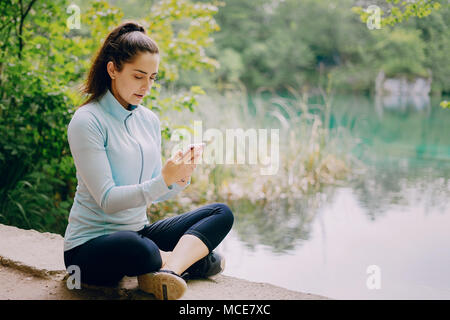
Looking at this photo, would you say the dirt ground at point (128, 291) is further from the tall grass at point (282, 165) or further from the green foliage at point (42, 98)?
the tall grass at point (282, 165)

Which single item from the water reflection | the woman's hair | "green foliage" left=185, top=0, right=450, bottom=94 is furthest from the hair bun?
"green foliage" left=185, top=0, right=450, bottom=94

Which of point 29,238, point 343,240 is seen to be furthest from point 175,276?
point 343,240

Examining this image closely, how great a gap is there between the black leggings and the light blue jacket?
0.19ft

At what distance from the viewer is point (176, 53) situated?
3486mm

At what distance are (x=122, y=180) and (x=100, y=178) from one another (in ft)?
0.34

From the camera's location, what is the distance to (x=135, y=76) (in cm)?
157

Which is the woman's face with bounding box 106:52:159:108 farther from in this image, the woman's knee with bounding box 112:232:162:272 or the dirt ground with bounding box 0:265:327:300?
the dirt ground with bounding box 0:265:327:300

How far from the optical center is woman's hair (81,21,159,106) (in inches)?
61.3

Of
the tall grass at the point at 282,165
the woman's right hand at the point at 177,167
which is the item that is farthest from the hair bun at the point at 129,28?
the tall grass at the point at 282,165

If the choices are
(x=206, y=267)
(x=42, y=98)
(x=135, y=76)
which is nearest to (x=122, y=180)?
(x=135, y=76)

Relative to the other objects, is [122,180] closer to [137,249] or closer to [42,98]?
[137,249]

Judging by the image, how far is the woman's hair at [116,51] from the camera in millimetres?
1557

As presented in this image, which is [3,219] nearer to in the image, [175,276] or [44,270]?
[44,270]
